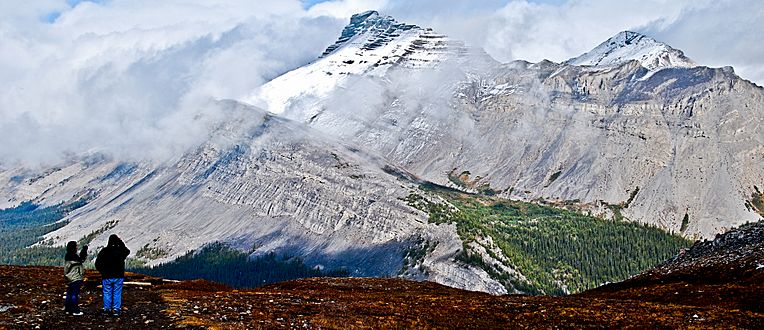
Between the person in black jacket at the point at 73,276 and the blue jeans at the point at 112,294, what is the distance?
1.20 metres

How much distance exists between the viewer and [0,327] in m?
26.0

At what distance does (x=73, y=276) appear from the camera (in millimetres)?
30562

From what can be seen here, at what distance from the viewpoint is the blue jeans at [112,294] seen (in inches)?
1206

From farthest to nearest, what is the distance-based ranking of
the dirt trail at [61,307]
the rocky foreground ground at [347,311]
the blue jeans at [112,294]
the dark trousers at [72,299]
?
the blue jeans at [112,294] → the dark trousers at [72,299] → the rocky foreground ground at [347,311] → the dirt trail at [61,307]

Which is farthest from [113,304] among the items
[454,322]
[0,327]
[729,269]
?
[729,269]

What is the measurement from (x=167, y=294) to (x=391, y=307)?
14.2 meters

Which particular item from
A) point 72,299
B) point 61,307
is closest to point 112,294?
point 72,299

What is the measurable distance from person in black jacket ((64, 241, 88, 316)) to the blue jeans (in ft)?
3.94

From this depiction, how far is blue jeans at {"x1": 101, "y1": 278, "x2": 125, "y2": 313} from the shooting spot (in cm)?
3062

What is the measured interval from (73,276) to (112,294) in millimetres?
2081

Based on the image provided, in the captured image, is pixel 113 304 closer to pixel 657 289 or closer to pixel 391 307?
pixel 391 307

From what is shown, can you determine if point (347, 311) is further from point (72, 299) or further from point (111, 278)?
point (72, 299)

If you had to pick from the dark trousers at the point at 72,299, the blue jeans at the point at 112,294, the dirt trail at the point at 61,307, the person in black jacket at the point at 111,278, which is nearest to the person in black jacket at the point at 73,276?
the dark trousers at the point at 72,299

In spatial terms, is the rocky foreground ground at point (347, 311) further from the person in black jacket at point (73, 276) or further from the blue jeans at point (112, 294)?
the blue jeans at point (112, 294)
